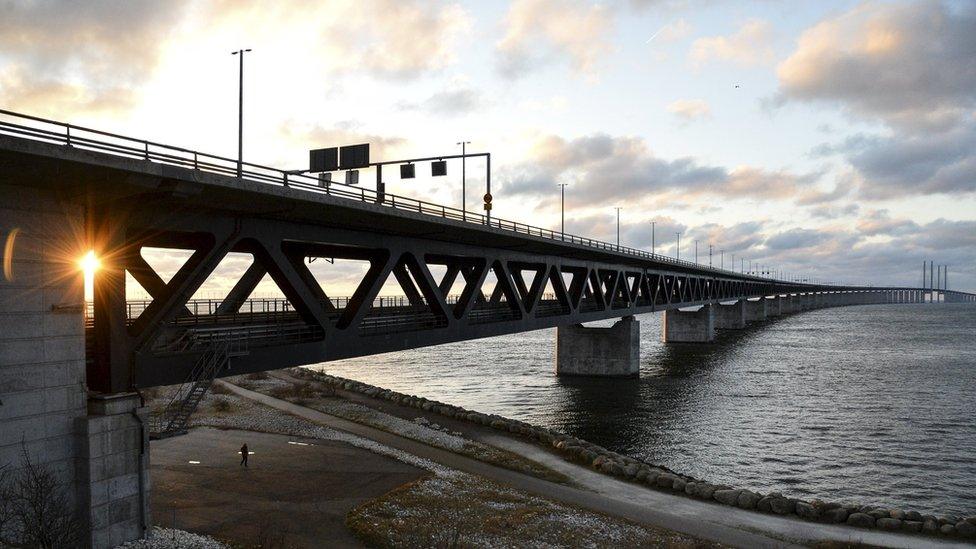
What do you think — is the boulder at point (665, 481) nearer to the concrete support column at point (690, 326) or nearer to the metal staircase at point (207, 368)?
the metal staircase at point (207, 368)

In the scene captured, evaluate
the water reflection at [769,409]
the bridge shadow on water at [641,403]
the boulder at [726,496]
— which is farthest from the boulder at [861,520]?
the bridge shadow on water at [641,403]

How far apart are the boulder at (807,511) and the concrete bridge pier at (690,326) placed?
86.0m

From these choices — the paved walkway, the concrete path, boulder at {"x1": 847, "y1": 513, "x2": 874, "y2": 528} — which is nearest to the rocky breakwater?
boulder at {"x1": 847, "y1": 513, "x2": 874, "y2": 528}

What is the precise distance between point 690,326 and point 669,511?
90.9 meters

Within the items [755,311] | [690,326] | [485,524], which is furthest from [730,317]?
[485,524]

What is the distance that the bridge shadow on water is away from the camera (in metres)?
41.2

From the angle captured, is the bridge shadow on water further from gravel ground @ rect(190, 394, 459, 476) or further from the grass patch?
the grass patch

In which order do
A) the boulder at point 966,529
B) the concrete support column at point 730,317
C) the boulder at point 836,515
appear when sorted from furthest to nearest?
the concrete support column at point 730,317 < the boulder at point 836,515 < the boulder at point 966,529

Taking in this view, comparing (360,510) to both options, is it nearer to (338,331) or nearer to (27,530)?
(338,331)

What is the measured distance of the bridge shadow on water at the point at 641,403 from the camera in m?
41.2

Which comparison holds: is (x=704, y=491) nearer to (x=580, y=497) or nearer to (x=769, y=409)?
(x=580, y=497)

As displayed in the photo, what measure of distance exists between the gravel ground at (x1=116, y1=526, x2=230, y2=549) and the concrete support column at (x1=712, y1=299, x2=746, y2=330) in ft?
468

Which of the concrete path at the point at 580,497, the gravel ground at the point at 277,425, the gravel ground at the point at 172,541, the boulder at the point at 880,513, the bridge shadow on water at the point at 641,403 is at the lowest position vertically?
the bridge shadow on water at the point at 641,403

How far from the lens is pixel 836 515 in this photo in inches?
988
